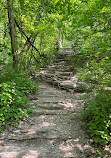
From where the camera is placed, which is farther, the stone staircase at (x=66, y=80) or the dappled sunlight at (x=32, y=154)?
the stone staircase at (x=66, y=80)

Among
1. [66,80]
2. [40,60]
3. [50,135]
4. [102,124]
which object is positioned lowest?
[50,135]

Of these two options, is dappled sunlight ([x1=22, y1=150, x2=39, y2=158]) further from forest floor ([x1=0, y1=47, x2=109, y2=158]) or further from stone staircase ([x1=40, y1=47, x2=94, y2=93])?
stone staircase ([x1=40, y1=47, x2=94, y2=93])

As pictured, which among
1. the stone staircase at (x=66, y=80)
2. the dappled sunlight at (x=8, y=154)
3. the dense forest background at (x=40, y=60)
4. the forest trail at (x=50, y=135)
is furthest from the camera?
the stone staircase at (x=66, y=80)

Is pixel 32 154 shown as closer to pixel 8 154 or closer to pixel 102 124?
pixel 8 154

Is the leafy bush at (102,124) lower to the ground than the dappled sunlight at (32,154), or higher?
higher

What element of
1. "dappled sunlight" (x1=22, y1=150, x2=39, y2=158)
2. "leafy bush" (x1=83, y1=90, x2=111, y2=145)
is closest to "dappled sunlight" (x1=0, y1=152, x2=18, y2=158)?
"dappled sunlight" (x1=22, y1=150, x2=39, y2=158)

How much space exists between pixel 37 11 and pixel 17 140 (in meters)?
5.14

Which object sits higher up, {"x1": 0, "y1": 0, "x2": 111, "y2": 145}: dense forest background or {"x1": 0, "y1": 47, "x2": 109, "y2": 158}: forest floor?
{"x1": 0, "y1": 0, "x2": 111, "y2": 145}: dense forest background

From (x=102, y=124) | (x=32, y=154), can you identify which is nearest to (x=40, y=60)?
(x=102, y=124)

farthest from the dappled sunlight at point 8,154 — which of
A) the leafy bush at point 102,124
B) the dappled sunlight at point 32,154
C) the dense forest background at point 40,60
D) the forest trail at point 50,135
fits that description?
the leafy bush at point 102,124

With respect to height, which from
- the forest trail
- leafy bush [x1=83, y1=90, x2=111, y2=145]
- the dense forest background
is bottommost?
the forest trail

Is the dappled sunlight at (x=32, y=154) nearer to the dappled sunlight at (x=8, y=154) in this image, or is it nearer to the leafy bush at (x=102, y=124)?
the dappled sunlight at (x=8, y=154)

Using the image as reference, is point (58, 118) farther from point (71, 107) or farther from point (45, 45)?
point (45, 45)

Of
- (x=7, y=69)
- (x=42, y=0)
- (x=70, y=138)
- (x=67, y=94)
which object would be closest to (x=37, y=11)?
(x=42, y=0)
